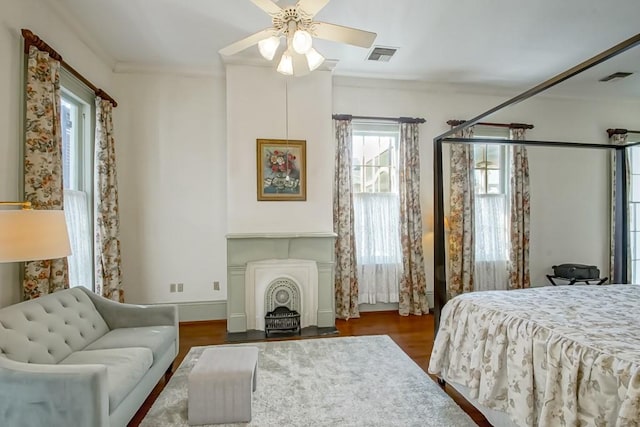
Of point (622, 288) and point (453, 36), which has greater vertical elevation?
point (453, 36)

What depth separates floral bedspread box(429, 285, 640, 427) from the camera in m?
1.35

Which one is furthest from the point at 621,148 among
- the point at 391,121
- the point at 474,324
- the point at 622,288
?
the point at 474,324

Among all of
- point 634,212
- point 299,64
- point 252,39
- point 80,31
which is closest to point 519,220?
point 634,212

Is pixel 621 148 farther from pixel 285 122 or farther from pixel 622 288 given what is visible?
pixel 285 122

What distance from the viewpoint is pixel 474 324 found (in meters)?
2.12

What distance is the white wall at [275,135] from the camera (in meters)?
3.85

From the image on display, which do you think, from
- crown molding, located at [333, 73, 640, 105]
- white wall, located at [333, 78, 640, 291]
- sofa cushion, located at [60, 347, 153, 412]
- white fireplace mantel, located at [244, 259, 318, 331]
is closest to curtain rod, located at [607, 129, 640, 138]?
white wall, located at [333, 78, 640, 291]

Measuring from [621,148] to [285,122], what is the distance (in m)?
3.83

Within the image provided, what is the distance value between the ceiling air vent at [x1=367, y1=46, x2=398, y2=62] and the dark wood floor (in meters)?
3.25

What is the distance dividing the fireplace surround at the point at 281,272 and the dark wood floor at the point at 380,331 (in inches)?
9.8

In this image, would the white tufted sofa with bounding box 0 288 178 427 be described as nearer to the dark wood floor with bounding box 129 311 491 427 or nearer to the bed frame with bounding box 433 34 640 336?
the dark wood floor with bounding box 129 311 491 427

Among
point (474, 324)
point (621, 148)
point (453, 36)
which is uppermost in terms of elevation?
point (453, 36)

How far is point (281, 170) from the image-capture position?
3.93 metres

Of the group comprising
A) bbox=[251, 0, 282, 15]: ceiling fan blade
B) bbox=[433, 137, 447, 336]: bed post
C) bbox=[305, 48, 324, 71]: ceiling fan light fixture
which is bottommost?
bbox=[433, 137, 447, 336]: bed post
